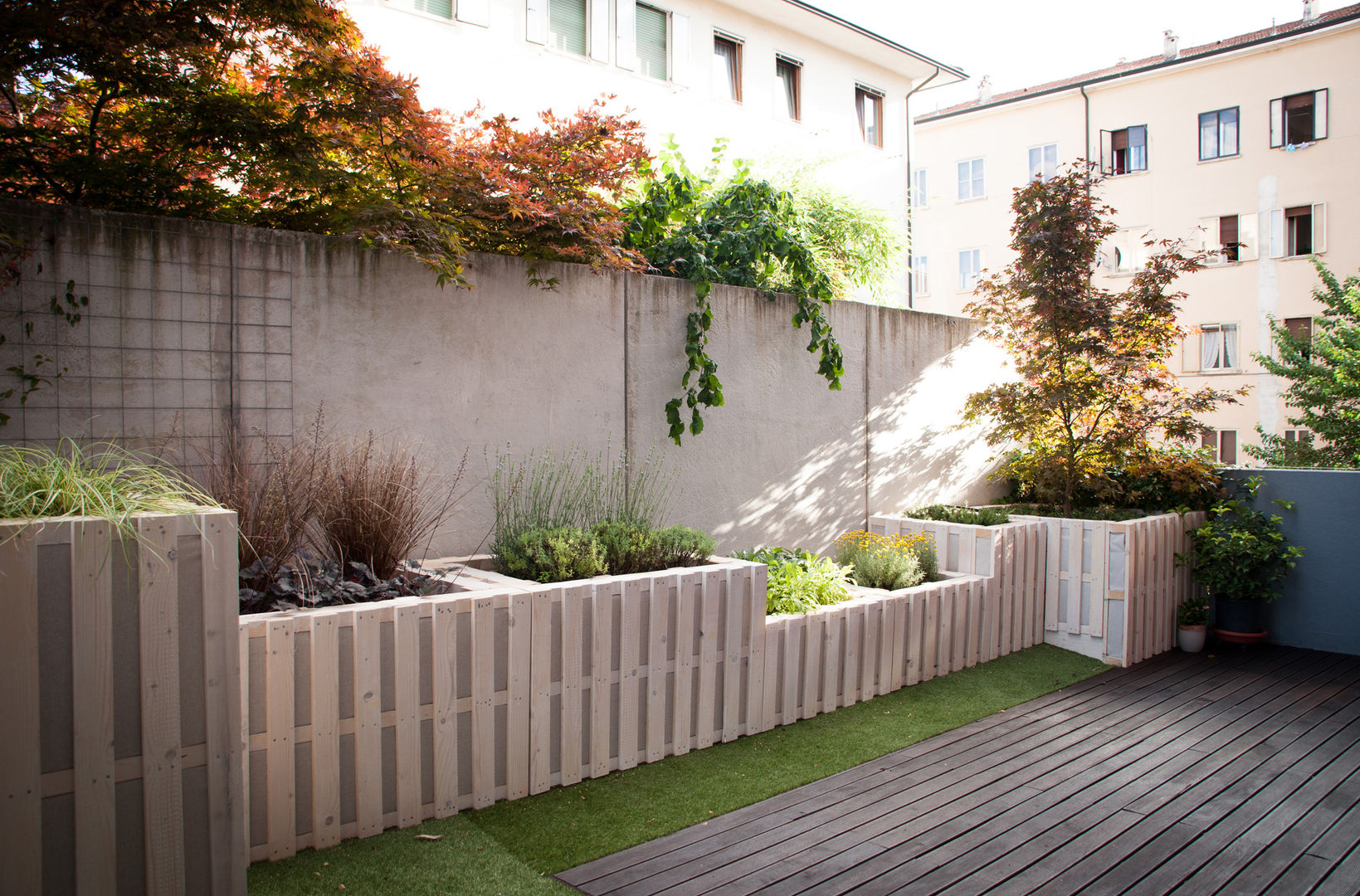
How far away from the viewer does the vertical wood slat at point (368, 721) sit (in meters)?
2.96

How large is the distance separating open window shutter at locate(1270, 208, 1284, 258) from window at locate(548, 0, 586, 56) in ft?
48.2

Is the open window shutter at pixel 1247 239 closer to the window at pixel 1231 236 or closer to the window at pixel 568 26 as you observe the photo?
the window at pixel 1231 236

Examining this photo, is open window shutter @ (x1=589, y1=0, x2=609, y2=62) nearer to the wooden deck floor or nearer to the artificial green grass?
the artificial green grass

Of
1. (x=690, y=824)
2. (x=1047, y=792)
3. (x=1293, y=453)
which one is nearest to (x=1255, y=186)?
(x=1293, y=453)

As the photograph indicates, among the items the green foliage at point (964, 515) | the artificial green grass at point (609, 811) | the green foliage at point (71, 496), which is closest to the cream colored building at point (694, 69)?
the green foliage at point (964, 515)

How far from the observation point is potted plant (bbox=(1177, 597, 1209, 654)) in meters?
6.27

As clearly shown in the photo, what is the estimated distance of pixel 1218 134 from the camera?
1834 centimetres

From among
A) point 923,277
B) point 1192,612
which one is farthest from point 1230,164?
point 1192,612

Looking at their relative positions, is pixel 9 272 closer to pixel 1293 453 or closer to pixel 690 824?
pixel 690 824

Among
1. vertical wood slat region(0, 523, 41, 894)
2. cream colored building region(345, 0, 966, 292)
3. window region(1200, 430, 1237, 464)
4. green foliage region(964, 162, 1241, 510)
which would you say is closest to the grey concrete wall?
green foliage region(964, 162, 1241, 510)

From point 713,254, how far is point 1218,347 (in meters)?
16.4

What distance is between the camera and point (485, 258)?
4.59 metres

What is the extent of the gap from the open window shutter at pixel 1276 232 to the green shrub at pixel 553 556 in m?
18.8

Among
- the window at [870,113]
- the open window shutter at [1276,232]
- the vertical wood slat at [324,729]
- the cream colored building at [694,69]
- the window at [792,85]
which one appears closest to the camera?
the vertical wood slat at [324,729]
